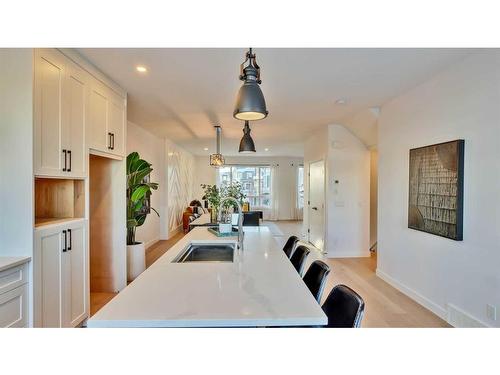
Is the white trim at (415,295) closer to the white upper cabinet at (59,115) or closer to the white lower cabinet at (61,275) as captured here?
the white lower cabinet at (61,275)

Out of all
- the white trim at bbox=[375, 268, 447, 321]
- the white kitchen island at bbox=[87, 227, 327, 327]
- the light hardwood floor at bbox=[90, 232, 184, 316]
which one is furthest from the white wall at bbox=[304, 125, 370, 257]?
the white kitchen island at bbox=[87, 227, 327, 327]

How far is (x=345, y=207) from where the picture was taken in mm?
5383

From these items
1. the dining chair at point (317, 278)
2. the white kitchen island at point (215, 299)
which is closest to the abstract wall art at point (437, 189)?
the dining chair at point (317, 278)

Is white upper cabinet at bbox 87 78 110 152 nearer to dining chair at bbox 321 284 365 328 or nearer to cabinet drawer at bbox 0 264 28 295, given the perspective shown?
cabinet drawer at bbox 0 264 28 295

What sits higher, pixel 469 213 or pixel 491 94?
pixel 491 94

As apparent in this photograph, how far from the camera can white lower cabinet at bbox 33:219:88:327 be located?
2037 mm

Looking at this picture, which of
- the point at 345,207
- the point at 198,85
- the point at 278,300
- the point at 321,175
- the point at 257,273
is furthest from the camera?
the point at 321,175

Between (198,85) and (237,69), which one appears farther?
(198,85)

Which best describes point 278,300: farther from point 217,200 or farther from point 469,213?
point 469,213

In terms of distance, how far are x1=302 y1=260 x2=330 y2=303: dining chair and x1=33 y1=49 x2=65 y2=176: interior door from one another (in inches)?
80.5

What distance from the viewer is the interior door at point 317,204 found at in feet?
18.6
